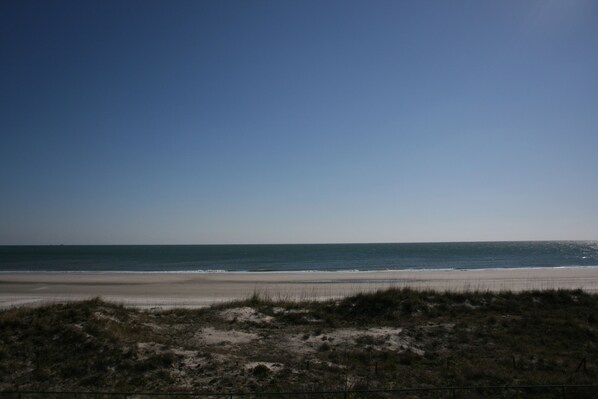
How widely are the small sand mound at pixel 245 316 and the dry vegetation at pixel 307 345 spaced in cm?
5

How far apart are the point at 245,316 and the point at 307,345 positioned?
489 centimetres

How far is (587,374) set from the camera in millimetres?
9352

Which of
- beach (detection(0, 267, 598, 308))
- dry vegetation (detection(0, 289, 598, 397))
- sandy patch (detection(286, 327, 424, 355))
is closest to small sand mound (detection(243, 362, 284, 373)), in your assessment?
dry vegetation (detection(0, 289, 598, 397))

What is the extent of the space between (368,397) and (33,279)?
45999 mm

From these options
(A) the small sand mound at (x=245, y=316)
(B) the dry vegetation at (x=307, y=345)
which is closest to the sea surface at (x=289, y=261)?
(A) the small sand mound at (x=245, y=316)

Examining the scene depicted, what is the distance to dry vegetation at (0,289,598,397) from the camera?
9445mm

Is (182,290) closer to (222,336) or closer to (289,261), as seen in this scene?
(222,336)

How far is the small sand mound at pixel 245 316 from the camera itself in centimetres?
1631

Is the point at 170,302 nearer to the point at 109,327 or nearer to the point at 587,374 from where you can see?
the point at 109,327

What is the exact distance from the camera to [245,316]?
16812 mm

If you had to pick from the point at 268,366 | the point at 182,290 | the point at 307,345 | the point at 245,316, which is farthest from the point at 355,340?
A: the point at 182,290

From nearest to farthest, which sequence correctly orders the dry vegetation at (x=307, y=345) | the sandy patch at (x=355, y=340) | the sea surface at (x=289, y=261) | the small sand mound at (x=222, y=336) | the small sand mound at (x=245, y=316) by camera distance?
the dry vegetation at (x=307, y=345) → the sandy patch at (x=355, y=340) → the small sand mound at (x=222, y=336) → the small sand mound at (x=245, y=316) → the sea surface at (x=289, y=261)

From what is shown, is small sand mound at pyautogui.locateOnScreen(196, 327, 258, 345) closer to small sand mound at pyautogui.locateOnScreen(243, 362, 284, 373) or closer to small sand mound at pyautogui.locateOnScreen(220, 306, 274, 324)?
small sand mound at pyautogui.locateOnScreen(220, 306, 274, 324)

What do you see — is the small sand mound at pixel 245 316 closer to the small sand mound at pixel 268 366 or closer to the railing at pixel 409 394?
the small sand mound at pixel 268 366
